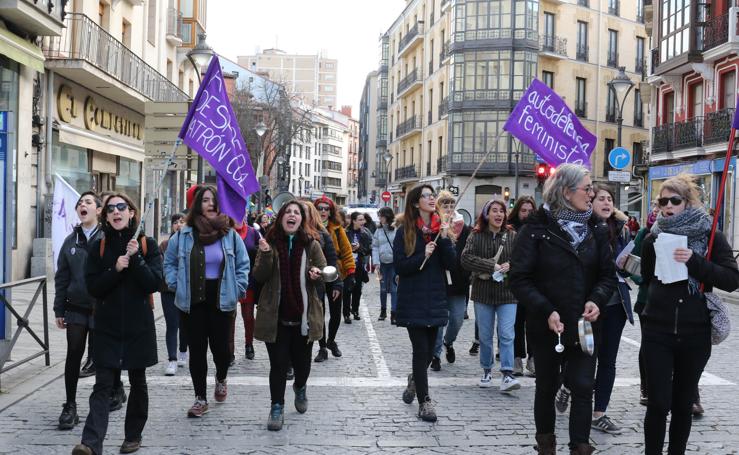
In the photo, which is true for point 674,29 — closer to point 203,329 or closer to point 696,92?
point 696,92

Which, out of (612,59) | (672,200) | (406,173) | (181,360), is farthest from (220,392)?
(406,173)

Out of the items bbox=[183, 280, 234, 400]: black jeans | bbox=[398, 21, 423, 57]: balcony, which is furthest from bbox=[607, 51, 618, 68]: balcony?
bbox=[183, 280, 234, 400]: black jeans

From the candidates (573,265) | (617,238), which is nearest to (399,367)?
(617,238)

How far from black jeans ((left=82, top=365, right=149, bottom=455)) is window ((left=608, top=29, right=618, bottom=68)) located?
48800 millimetres

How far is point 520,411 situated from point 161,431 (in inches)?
112

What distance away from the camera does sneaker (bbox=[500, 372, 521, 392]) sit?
7.27 m

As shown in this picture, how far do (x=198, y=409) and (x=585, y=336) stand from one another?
125 inches

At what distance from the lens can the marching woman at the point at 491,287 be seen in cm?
736

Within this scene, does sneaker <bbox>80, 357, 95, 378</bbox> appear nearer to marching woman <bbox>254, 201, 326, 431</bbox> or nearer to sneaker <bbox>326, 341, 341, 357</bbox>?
marching woman <bbox>254, 201, 326, 431</bbox>

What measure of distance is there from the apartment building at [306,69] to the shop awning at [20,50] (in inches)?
4883

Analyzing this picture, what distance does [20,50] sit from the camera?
1408 cm

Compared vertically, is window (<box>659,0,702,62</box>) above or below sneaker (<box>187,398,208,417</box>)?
→ above

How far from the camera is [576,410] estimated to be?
4754 millimetres

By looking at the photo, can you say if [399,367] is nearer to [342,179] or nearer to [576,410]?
[576,410]
